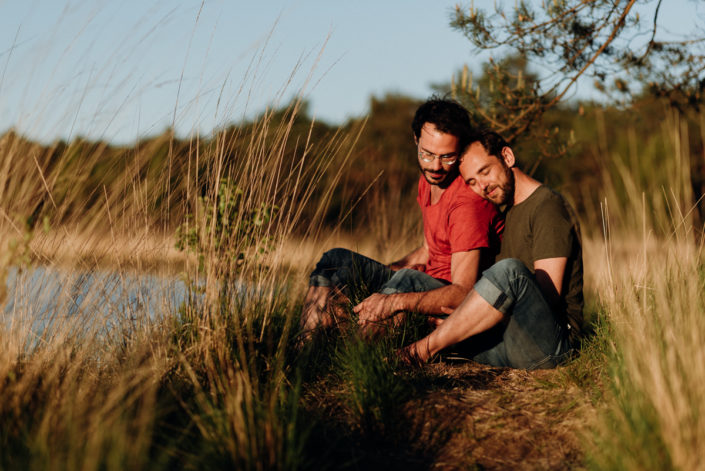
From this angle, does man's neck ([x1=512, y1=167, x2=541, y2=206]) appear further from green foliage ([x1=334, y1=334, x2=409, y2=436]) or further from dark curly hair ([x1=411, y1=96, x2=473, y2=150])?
green foliage ([x1=334, y1=334, x2=409, y2=436])

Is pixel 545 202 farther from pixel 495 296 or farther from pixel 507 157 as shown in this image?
pixel 495 296

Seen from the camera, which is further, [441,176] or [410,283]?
[441,176]

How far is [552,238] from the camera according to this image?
8.14 ft

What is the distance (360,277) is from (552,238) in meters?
1.01

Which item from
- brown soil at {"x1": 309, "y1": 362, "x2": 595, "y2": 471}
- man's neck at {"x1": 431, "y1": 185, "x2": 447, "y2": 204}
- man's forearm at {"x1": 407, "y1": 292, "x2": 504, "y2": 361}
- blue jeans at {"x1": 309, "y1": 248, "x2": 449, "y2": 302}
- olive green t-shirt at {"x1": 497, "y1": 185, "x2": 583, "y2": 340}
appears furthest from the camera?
man's neck at {"x1": 431, "y1": 185, "x2": 447, "y2": 204}

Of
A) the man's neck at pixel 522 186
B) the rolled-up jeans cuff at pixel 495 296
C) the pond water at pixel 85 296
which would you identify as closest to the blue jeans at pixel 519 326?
the rolled-up jeans cuff at pixel 495 296

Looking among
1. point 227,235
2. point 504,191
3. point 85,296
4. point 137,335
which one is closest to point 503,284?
point 504,191

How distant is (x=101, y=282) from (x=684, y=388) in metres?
2.02

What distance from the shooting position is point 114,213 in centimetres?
239

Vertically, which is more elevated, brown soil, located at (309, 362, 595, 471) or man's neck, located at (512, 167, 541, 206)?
man's neck, located at (512, 167, 541, 206)

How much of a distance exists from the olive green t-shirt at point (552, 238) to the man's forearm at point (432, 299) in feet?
1.21

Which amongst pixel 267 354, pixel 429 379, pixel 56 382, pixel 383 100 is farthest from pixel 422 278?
pixel 383 100

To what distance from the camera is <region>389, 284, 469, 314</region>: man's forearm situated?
8.45 ft

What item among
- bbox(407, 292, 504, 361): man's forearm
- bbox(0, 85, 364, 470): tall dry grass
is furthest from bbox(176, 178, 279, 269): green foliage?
bbox(407, 292, 504, 361): man's forearm
